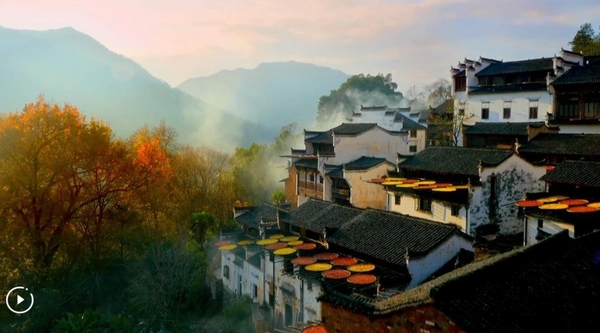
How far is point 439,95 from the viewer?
71000mm

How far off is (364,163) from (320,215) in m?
9.76

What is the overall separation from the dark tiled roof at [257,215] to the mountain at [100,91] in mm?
60427

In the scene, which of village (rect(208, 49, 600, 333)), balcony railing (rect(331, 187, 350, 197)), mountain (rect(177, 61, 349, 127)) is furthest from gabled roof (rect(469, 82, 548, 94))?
mountain (rect(177, 61, 349, 127))

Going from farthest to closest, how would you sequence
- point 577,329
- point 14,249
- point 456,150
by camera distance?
point 456,150, point 14,249, point 577,329

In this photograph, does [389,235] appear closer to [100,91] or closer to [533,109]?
[533,109]

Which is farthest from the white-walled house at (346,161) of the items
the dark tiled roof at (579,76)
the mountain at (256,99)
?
the mountain at (256,99)

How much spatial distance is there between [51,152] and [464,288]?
71.7 ft

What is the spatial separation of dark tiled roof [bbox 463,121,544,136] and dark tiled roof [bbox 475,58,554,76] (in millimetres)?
4184

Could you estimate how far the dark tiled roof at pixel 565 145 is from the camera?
24.6m

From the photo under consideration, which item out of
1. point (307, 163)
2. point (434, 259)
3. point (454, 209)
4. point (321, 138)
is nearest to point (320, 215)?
point (454, 209)

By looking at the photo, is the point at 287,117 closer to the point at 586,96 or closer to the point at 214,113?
the point at 214,113

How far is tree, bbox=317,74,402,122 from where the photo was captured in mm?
67688

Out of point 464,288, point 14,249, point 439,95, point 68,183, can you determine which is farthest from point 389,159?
point 439,95

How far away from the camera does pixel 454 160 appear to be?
84.9 feet
